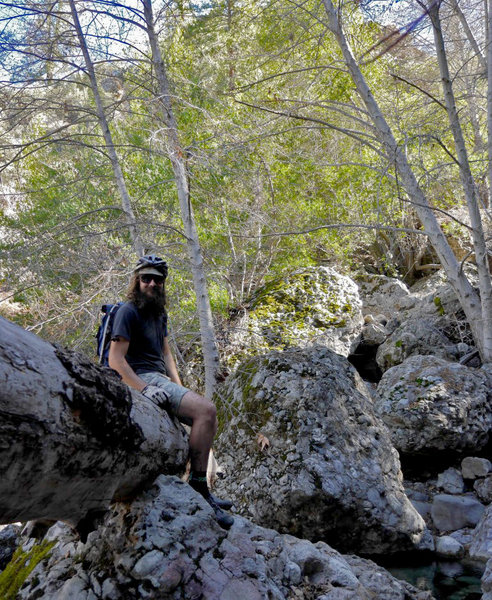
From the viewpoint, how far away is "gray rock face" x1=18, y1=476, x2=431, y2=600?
2545 millimetres

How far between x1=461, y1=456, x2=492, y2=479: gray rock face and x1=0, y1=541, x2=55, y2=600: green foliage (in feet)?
17.0

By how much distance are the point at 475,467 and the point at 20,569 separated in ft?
17.7

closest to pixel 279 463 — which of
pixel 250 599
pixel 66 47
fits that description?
pixel 250 599

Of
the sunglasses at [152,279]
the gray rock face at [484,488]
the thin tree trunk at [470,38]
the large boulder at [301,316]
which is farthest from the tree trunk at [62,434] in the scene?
the thin tree trunk at [470,38]

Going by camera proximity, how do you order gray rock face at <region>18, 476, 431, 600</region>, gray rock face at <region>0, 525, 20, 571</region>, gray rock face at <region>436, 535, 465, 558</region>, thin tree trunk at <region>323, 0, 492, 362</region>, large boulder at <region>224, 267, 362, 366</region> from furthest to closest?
large boulder at <region>224, 267, 362, 366</region>
thin tree trunk at <region>323, 0, 492, 362</region>
gray rock face at <region>0, 525, 20, 571</region>
gray rock face at <region>436, 535, 465, 558</region>
gray rock face at <region>18, 476, 431, 600</region>

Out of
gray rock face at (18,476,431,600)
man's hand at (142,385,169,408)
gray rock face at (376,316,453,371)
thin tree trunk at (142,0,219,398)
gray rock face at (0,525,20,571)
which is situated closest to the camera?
gray rock face at (18,476,431,600)

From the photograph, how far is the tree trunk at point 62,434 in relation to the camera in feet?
6.21

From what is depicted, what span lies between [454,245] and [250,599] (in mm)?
13679

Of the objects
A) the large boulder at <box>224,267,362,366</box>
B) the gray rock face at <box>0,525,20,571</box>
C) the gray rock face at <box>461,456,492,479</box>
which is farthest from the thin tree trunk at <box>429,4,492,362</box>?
the gray rock face at <box>0,525,20,571</box>

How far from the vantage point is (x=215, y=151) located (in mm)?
7137

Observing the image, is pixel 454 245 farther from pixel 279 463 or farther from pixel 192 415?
pixel 192 415

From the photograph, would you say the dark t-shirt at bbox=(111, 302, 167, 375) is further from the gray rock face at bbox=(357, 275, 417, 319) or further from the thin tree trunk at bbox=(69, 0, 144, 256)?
the gray rock face at bbox=(357, 275, 417, 319)

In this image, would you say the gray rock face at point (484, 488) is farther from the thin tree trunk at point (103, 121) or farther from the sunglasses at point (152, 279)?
the thin tree trunk at point (103, 121)

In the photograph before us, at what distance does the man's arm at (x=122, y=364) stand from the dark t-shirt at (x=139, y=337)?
2.2 inches
